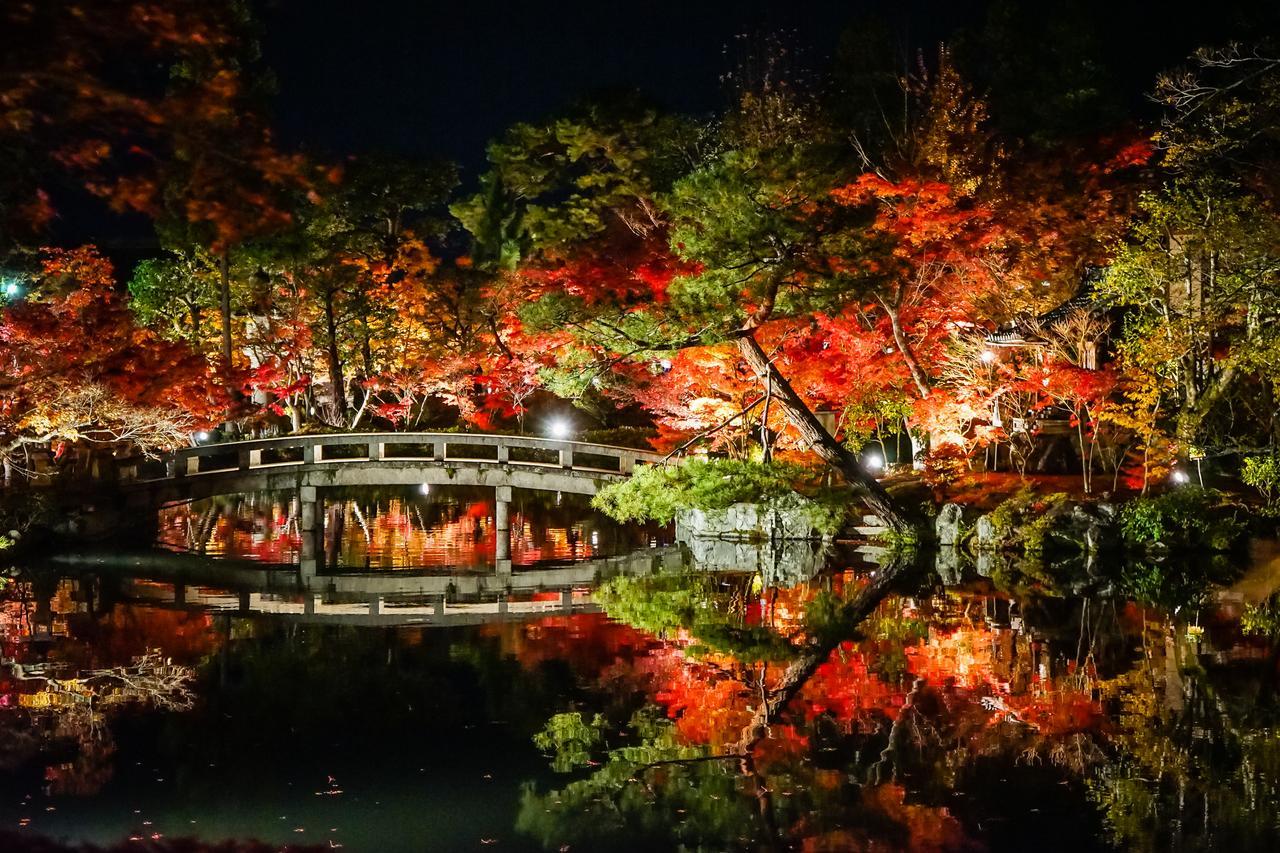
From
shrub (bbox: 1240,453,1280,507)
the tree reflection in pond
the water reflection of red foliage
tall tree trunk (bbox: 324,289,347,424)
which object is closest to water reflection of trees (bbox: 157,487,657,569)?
the water reflection of red foliage

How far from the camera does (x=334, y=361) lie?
2572cm

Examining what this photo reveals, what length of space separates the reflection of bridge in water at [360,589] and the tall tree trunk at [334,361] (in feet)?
26.9

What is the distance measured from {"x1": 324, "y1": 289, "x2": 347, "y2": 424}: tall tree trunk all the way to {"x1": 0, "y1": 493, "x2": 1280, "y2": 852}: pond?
10.6 m

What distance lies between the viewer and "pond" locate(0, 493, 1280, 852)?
6.29 metres

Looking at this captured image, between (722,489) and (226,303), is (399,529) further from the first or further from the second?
(722,489)

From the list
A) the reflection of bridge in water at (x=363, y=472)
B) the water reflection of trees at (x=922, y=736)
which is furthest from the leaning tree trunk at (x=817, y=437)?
the water reflection of trees at (x=922, y=736)

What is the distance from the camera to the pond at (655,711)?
20.6 feet

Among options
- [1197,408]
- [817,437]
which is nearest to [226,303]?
[817,437]

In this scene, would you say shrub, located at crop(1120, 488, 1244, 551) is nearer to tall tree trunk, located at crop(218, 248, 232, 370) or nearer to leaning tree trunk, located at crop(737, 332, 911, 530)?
leaning tree trunk, located at crop(737, 332, 911, 530)

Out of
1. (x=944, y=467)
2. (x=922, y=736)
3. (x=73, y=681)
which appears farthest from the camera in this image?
(x=944, y=467)

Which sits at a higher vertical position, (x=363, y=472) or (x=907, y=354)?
(x=907, y=354)

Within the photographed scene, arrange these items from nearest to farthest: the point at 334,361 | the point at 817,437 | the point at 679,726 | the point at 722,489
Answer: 1. the point at 679,726
2. the point at 817,437
3. the point at 722,489
4. the point at 334,361

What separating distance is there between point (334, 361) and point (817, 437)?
1313 cm

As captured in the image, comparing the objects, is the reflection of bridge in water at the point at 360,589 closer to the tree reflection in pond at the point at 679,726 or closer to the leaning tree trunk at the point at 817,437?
the tree reflection in pond at the point at 679,726
